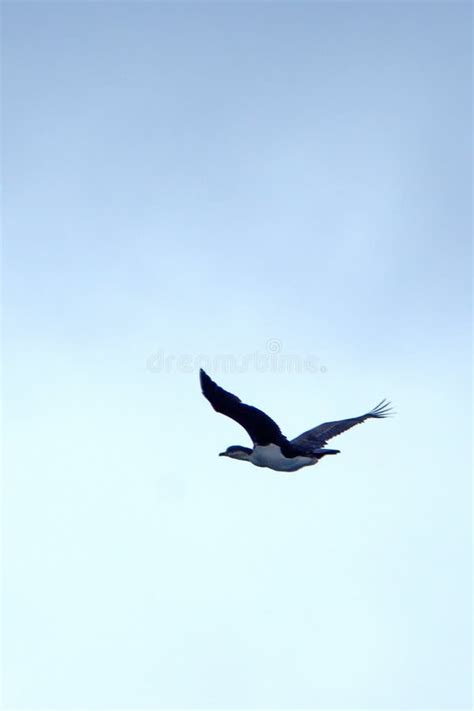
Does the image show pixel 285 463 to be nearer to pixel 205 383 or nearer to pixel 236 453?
pixel 236 453

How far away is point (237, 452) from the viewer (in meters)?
20.1

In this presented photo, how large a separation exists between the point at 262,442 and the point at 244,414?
62.1 inches

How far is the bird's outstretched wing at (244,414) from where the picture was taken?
56.8 ft

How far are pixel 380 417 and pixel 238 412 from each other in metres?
6.99

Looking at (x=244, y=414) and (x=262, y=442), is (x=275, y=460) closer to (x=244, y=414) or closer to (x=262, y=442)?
(x=262, y=442)

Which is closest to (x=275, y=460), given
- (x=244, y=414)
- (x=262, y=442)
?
(x=262, y=442)

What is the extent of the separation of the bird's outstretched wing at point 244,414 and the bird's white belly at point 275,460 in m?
0.24

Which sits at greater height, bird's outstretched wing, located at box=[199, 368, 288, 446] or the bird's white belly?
bird's outstretched wing, located at box=[199, 368, 288, 446]

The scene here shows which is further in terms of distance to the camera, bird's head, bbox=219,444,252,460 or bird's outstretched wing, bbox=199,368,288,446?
bird's head, bbox=219,444,252,460

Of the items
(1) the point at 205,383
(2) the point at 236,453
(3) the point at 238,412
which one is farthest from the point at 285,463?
(1) the point at 205,383

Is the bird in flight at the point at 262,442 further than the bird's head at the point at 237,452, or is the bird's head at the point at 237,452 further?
the bird's head at the point at 237,452

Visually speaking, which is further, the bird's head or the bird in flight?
the bird's head

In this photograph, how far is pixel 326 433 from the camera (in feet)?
76.1

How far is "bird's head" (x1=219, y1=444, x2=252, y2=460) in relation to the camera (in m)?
20.1
